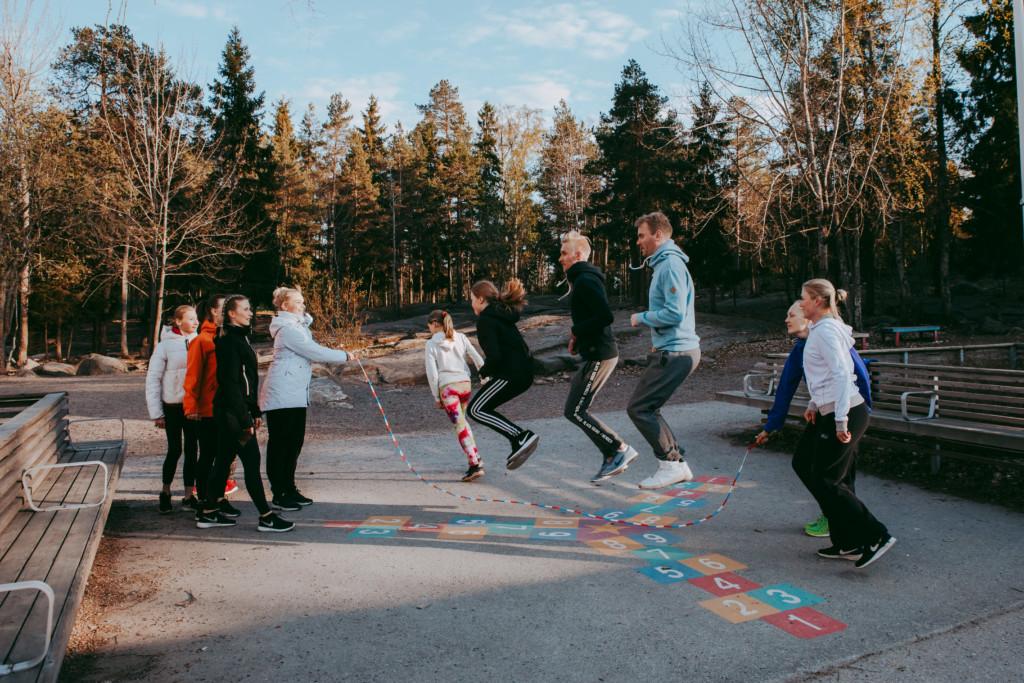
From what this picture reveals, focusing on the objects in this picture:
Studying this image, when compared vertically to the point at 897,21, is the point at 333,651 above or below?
below

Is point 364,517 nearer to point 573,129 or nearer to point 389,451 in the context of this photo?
point 389,451

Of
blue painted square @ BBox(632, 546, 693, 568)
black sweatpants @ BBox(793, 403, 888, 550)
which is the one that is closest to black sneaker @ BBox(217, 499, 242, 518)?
blue painted square @ BBox(632, 546, 693, 568)

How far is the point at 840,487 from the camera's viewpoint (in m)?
4.88

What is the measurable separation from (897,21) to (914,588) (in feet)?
72.5

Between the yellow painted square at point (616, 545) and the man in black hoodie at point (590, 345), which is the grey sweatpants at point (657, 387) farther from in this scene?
the yellow painted square at point (616, 545)

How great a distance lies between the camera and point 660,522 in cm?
605

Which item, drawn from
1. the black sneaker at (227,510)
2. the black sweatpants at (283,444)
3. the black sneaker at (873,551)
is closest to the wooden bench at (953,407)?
the black sneaker at (873,551)

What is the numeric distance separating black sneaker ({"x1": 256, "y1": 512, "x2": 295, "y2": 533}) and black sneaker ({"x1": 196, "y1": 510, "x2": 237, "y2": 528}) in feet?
1.29

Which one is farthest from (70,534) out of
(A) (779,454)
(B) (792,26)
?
(B) (792,26)

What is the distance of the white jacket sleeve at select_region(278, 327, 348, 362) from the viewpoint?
6.32 meters

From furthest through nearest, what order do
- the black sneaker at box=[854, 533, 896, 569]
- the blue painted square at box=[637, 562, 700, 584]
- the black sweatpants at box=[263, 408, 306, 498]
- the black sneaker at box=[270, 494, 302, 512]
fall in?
the black sneaker at box=[270, 494, 302, 512] → the black sweatpants at box=[263, 408, 306, 498] → the black sneaker at box=[854, 533, 896, 569] → the blue painted square at box=[637, 562, 700, 584]

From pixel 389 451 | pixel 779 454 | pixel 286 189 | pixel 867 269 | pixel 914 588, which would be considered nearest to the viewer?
pixel 914 588

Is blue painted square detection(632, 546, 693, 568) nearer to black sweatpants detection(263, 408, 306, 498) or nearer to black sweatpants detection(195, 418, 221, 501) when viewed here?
black sweatpants detection(263, 408, 306, 498)

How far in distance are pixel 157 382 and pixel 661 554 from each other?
463 centimetres
